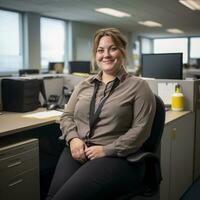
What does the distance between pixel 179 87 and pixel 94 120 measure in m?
1.32

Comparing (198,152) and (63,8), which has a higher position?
(63,8)

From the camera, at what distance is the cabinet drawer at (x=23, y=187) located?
1802 mm

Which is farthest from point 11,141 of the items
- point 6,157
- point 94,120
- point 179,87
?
point 179,87

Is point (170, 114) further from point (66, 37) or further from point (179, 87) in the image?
point (66, 37)

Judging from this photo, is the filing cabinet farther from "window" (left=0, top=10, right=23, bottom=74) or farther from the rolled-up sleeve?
"window" (left=0, top=10, right=23, bottom=74)

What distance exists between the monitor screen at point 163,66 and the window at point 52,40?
5.75m

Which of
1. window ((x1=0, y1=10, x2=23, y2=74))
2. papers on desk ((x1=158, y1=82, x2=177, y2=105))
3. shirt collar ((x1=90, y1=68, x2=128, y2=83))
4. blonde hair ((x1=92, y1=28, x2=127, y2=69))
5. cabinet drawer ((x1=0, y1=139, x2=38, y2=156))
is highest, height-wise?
window ((x1=0, y1=10, x2=23, y2=74))

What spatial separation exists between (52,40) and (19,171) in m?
7.41

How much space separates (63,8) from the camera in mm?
7324

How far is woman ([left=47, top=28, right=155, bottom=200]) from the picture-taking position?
4.74 ft

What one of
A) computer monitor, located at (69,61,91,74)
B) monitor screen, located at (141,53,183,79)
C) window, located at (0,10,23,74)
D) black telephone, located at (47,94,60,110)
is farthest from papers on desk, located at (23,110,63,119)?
window, located at (0,10,23,74)

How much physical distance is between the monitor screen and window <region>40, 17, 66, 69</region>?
18.9ft

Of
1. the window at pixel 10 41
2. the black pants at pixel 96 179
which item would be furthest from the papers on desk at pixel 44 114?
the window at pixel 10 41

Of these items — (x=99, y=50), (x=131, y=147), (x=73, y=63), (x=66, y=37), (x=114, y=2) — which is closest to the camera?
(x=131, y=147)
